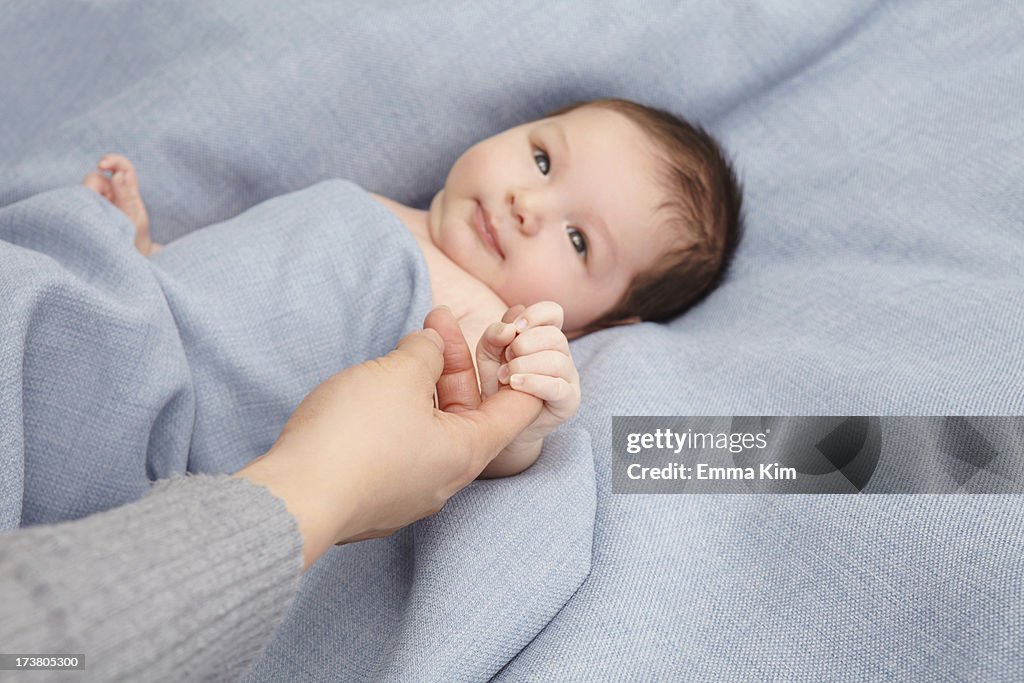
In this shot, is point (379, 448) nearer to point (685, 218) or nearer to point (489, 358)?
point (489, 358)

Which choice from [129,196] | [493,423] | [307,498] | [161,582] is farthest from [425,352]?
[129,196]

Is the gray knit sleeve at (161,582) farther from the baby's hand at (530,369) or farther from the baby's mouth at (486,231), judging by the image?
the baby's mouth at (486,231)

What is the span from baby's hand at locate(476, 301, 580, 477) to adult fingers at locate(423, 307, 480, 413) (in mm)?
36

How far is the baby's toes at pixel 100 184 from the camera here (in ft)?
4.40

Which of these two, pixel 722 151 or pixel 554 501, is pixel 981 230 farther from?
pixel 554 501

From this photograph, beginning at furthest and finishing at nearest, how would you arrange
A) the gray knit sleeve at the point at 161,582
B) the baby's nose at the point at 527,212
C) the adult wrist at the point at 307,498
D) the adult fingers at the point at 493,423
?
the baby's nose at the point at 527,212, the adult fingers at the point at 493,423, the adult wrist at the point at 307,498, the gray knit sleeve at the point at 161,582

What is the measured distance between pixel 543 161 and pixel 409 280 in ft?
1.10

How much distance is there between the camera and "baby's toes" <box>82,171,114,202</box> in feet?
4.40

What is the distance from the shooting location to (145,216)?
1.40 metres

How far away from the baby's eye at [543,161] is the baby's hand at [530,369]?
17.3 inches

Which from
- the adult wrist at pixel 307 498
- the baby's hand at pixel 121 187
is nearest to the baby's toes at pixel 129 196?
the baby's hand at pixel 121 187

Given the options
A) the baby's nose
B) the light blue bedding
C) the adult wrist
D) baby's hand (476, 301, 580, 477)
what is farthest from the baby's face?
the adult wrist

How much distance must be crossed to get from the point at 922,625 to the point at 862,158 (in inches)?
33.2

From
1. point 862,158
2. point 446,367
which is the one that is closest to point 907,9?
point 862,158
